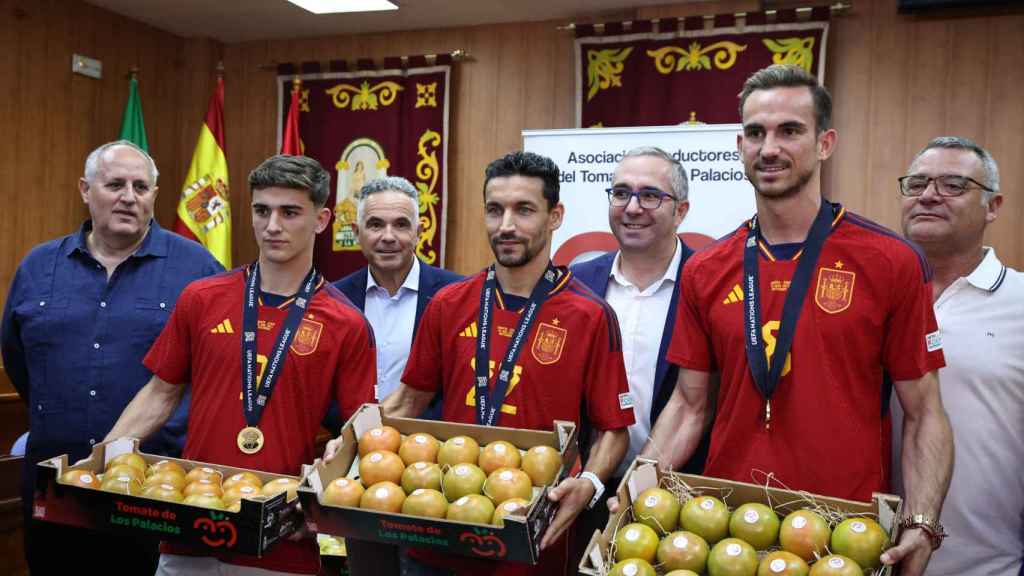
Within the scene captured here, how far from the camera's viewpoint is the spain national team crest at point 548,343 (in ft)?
7.67

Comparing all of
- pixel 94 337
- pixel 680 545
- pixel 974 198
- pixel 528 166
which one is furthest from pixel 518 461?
pixel 94 337

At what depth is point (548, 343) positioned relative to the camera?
92.6 inches

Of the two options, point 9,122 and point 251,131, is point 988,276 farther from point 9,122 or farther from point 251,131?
point 251,131

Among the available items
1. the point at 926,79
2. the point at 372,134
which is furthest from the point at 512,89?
the point at 926,79

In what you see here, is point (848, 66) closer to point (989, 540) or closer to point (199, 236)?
point (989, 540)

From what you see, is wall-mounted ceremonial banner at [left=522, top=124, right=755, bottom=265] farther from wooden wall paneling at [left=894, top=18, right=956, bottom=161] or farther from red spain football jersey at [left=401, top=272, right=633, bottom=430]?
red spain football jersey at [left=401, top=272, right=633, bottom=430]

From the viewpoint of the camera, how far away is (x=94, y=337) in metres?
3.05

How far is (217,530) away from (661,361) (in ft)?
4.50

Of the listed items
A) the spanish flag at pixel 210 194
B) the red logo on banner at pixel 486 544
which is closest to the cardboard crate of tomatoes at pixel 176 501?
the red logo on banner at pixel 486 544

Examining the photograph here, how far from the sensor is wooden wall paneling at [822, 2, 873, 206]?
18.2 ft

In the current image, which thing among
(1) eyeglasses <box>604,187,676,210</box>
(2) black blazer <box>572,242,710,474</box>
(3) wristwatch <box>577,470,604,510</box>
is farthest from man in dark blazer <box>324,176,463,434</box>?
(3) wristwatch <box>577,470,604,510</box>

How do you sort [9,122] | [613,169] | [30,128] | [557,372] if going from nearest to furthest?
1. [557,372]
2. [613,169]
3. [9,122]
4. [30,128]

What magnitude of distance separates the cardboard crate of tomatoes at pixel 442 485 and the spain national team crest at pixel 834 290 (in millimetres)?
681

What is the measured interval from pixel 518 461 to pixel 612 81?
4.38 m
